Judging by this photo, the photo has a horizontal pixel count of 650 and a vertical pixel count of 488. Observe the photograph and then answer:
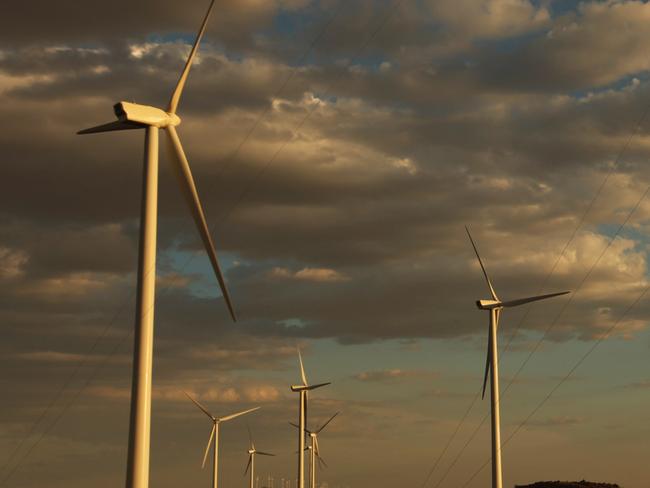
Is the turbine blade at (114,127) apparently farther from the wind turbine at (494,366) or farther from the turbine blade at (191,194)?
the wind turbine at (494,366)

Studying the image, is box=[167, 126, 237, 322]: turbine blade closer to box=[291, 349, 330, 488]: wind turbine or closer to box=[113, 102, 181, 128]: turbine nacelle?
box=[113, 102, 181, 128]: turbine nacelle

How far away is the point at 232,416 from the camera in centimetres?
19850

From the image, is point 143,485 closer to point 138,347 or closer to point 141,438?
point 141,438

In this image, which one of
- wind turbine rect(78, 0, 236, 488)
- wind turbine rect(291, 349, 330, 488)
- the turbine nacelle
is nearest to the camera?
wind turbine rect(78, 0, 236, 488)

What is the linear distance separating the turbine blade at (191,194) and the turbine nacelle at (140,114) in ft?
4.05

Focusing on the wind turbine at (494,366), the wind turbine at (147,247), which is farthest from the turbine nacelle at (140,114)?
the wind turbine at (494,366)

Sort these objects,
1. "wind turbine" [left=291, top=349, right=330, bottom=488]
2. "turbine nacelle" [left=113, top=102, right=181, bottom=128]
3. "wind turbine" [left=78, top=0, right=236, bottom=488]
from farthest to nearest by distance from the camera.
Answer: "wind turbine" [left=291, top=349, right=330, bottom=488] → "turbine nacelle" [left=113, top=102, right=181, bottom=128] → "wind turbine" [left=78, top=0, right=236, bottom=488]

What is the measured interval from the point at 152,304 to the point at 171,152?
11.2 metres

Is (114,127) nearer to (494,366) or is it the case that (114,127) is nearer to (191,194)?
(191,194)

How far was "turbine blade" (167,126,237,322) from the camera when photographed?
184 ft

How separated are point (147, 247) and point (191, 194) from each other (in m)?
6.26

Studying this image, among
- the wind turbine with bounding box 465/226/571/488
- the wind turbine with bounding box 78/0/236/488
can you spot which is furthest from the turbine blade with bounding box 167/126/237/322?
the wind turbine with bounding box 465/226/571/488

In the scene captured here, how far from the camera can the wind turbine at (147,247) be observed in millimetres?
51656

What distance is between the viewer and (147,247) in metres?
54.3
